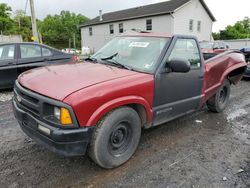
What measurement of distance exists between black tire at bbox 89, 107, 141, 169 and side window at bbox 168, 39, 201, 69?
1.28m

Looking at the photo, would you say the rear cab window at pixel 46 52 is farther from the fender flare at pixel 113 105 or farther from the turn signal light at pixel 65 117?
the turn signal light at pixel 65 117

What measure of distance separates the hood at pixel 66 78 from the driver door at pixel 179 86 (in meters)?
0.56

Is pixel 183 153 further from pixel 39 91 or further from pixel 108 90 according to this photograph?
pixel 39 91

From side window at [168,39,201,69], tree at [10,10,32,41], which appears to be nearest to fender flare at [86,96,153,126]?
side window at [168,39,201,69]

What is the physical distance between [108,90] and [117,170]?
1.09 m

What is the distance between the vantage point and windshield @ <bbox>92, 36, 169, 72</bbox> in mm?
3215

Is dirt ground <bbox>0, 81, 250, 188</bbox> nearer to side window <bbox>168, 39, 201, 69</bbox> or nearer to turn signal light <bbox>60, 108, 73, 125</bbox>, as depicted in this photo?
turn signal light <bbox>60, 108, 73, 125</bbox>

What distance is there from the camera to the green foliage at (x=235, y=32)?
4700 centimetres

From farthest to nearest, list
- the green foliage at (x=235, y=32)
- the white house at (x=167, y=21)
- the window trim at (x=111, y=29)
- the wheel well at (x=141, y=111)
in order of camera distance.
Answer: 1. the green foliage at (x=235, y=32)
2. the window trim at (x=111, y=29)
3. the white house at (x=167, y=21)
4. the wheel well at (x=141, y=111)

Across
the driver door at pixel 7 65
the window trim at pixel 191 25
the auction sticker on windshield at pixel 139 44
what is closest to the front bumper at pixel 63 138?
the auction sticker on windshield at pixel 139 44

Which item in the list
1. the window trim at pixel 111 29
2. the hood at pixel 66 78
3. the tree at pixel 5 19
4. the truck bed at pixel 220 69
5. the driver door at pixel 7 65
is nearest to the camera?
the hood at pixel 66 78

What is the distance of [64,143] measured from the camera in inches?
91.7

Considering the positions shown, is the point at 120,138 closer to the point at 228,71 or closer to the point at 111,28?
the point at 228,71

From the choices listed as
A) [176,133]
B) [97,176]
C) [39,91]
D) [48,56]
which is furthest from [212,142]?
[48,56]
